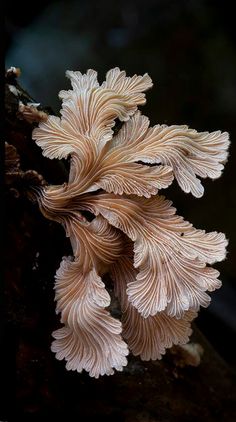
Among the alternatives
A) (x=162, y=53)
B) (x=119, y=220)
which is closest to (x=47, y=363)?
(x=119, y=220)

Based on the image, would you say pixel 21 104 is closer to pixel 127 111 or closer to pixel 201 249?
pixel 127 111

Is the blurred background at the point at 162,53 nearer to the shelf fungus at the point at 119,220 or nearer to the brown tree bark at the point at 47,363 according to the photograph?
the brown tree bark at the point at 47,363

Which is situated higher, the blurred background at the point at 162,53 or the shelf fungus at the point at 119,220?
the blurred background at the point at 162,53

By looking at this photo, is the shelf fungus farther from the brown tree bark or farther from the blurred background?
the blurred background

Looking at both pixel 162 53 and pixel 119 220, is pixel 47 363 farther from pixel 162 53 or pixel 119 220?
pixel 162 53

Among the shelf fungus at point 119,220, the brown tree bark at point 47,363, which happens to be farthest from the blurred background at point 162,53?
the shelf fungus at point 119,220
